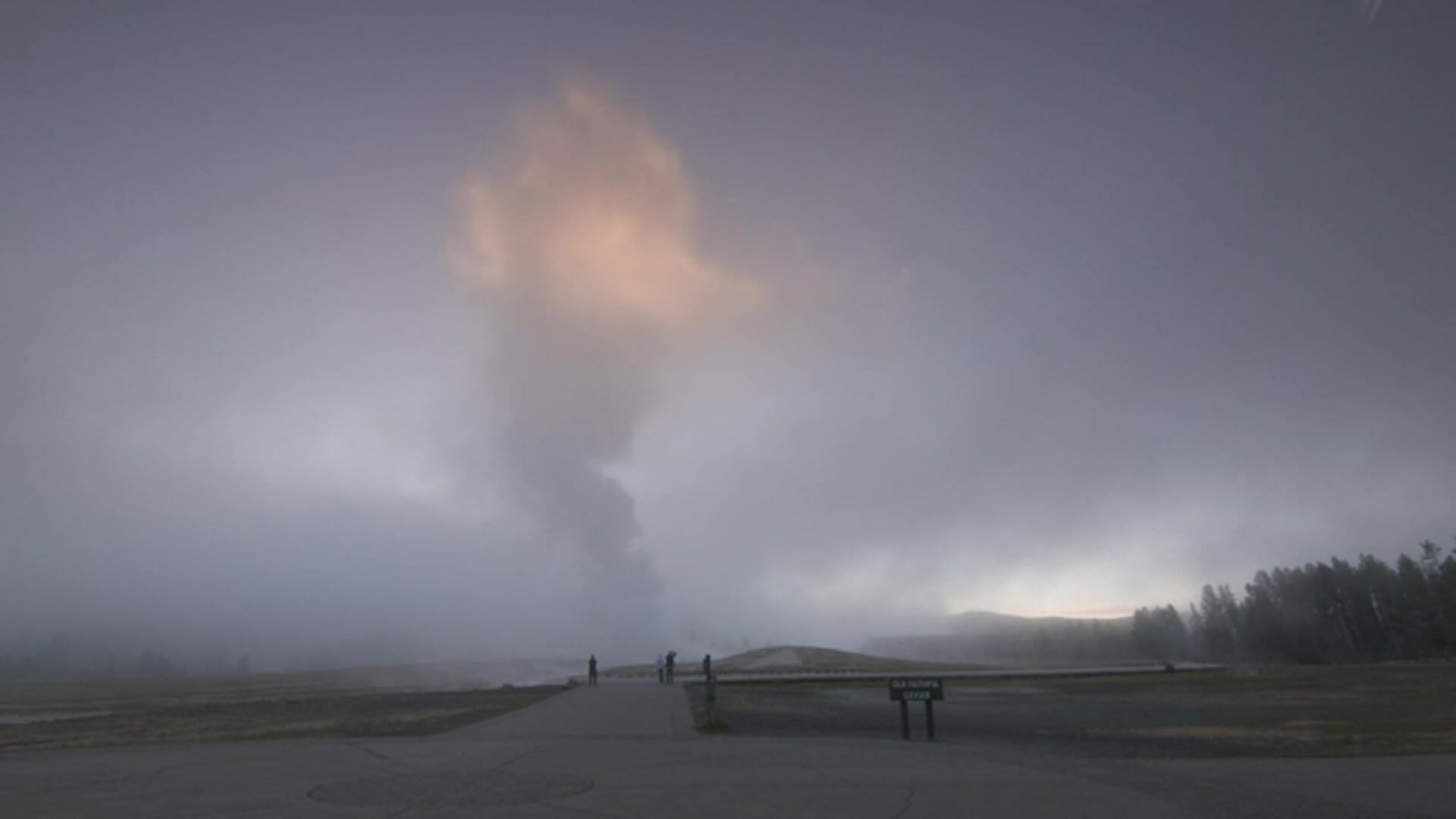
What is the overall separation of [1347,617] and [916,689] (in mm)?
128828

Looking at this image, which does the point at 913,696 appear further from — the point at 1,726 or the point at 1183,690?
the point at 1,726

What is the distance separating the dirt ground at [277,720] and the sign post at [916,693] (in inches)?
532

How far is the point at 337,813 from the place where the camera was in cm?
1120

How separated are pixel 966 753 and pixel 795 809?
293 inches

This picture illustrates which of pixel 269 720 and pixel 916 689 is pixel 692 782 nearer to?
pixel 916 689

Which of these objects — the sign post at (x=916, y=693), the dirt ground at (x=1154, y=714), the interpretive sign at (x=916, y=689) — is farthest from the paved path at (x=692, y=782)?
the dirt ground at (x=1154, y=714)

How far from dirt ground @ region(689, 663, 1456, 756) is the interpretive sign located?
1.28 m

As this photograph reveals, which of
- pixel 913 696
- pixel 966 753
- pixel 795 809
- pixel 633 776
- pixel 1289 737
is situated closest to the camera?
pixel 795 809

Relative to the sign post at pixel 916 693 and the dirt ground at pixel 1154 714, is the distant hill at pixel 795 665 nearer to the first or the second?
the dirt ground at pixel 1154 714

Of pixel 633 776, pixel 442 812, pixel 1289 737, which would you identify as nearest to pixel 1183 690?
pixel 1289 737

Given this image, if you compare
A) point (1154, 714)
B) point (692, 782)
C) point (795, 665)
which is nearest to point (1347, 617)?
point (795, 665)

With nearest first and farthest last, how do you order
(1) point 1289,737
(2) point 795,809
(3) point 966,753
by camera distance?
1. (2) point 795,809
2. (3) point 966,753
3. (1) point 1289,737

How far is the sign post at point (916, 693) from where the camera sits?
20516 mm

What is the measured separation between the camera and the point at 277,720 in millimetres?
29469
